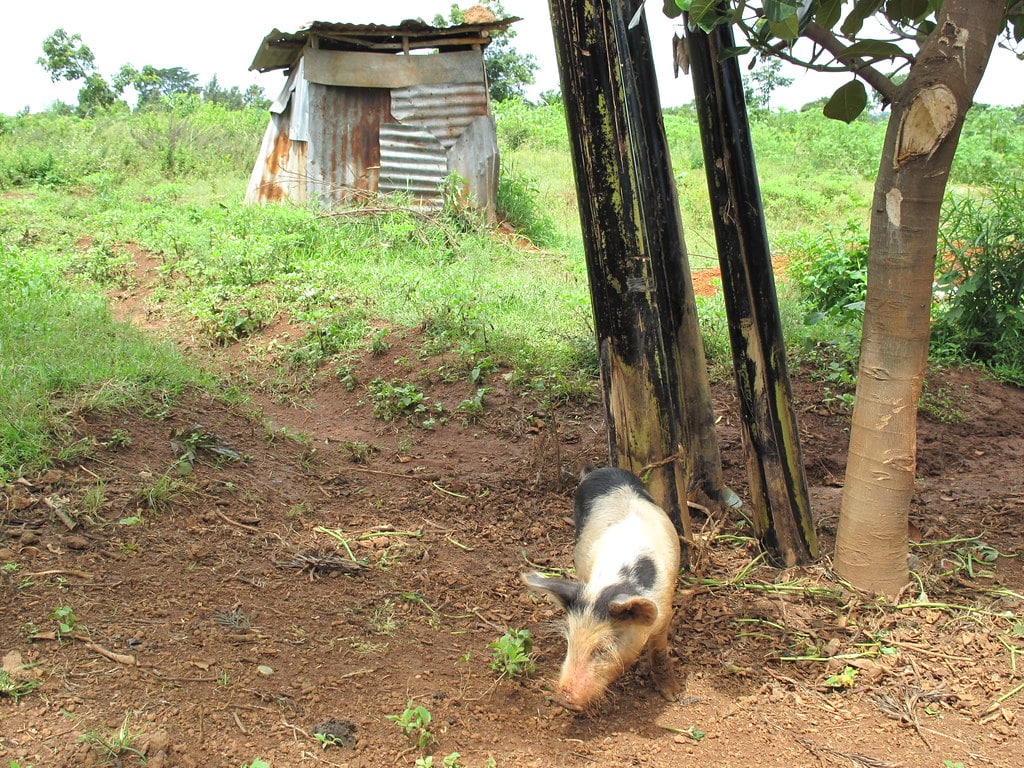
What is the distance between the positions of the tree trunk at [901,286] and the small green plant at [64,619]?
119 inches

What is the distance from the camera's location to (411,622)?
11.0 feet

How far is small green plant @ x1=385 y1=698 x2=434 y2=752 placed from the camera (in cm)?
266

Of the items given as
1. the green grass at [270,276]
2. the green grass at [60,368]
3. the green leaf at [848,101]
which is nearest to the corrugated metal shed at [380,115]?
the green grass at [270,276]

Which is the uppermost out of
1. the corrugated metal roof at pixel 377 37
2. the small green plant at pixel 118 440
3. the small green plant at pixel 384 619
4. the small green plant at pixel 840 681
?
the corrugated metal roof at pixel 377 37

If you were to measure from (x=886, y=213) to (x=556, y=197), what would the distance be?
1175cm

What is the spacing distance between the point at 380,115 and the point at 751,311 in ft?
28.8

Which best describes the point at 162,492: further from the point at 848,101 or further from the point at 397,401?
the point at 848,101

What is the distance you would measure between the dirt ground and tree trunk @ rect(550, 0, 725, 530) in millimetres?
503

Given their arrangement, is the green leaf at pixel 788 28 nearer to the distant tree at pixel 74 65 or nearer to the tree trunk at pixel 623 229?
the tree trunk at pixel 623 229

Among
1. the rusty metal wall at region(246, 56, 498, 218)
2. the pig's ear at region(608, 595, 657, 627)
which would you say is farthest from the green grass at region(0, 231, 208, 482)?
the rusty metal wall at region(246, 56, 498, 218)

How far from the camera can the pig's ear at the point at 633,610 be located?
2705mm

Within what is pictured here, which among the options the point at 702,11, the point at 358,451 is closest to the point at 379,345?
the point at 358,451

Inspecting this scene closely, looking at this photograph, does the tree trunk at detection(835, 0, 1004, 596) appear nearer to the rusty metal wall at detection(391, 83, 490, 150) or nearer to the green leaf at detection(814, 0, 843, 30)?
Answer: the green leaf at detection(814, 0, 843, 30)

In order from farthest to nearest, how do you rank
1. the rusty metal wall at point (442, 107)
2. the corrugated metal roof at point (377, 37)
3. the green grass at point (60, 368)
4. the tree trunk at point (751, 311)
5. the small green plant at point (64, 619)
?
the rusty metal wall at point (442, 107) → the corrugated metal roof at point (377, 37) → the green grass at point (60, 368) → the tree trunk at point (751, 311) → the small green plant at point (64, 619)
